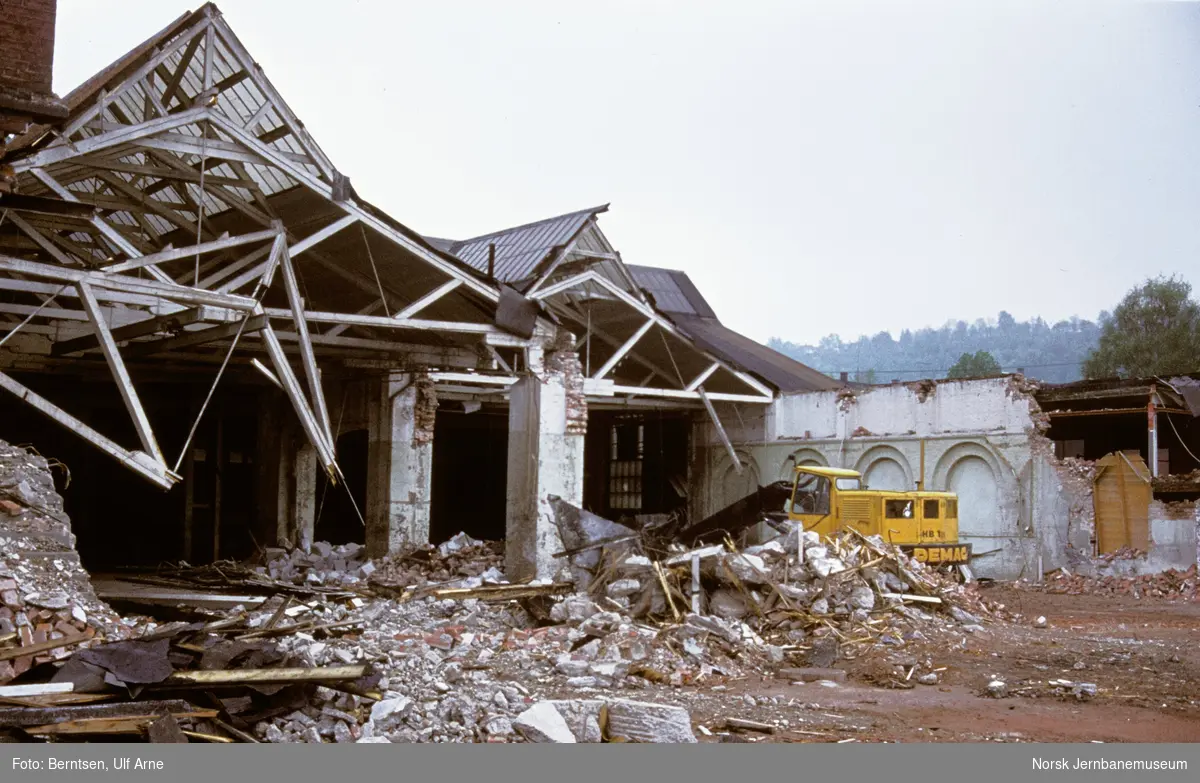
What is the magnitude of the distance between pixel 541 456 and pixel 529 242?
819 centimetres

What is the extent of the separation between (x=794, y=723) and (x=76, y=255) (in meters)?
11.2

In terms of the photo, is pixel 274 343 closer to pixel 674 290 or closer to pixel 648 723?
pixel 648 723

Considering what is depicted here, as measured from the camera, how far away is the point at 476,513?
96.9 feet

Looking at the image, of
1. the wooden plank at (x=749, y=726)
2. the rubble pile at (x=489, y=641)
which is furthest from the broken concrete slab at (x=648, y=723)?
the wooden plank at (x=749, y=726)

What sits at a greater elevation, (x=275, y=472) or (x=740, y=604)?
(x=275, y=472)

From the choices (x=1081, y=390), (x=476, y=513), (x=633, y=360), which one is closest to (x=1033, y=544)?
(x=1081, y=390)

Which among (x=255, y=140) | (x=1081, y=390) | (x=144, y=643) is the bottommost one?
(x=144, y=643)

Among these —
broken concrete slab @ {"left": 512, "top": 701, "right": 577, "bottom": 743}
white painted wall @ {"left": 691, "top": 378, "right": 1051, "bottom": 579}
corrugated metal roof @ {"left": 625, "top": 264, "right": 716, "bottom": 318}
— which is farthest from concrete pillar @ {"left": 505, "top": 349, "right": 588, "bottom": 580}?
corrugated metal roof @ {"left": 625, "top": 264, "right": 716, "bottom": 318}

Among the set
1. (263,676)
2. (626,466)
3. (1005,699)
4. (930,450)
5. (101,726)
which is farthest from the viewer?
(626,466)

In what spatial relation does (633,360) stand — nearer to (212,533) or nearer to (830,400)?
(830,400)

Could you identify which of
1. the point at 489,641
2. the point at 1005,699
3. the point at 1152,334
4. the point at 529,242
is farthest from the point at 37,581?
the point at 1152,334

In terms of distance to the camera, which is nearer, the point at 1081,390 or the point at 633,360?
the point at 1081,390

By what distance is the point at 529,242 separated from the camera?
76.9 feet

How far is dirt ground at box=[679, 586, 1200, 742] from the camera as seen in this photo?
29.3 feet
